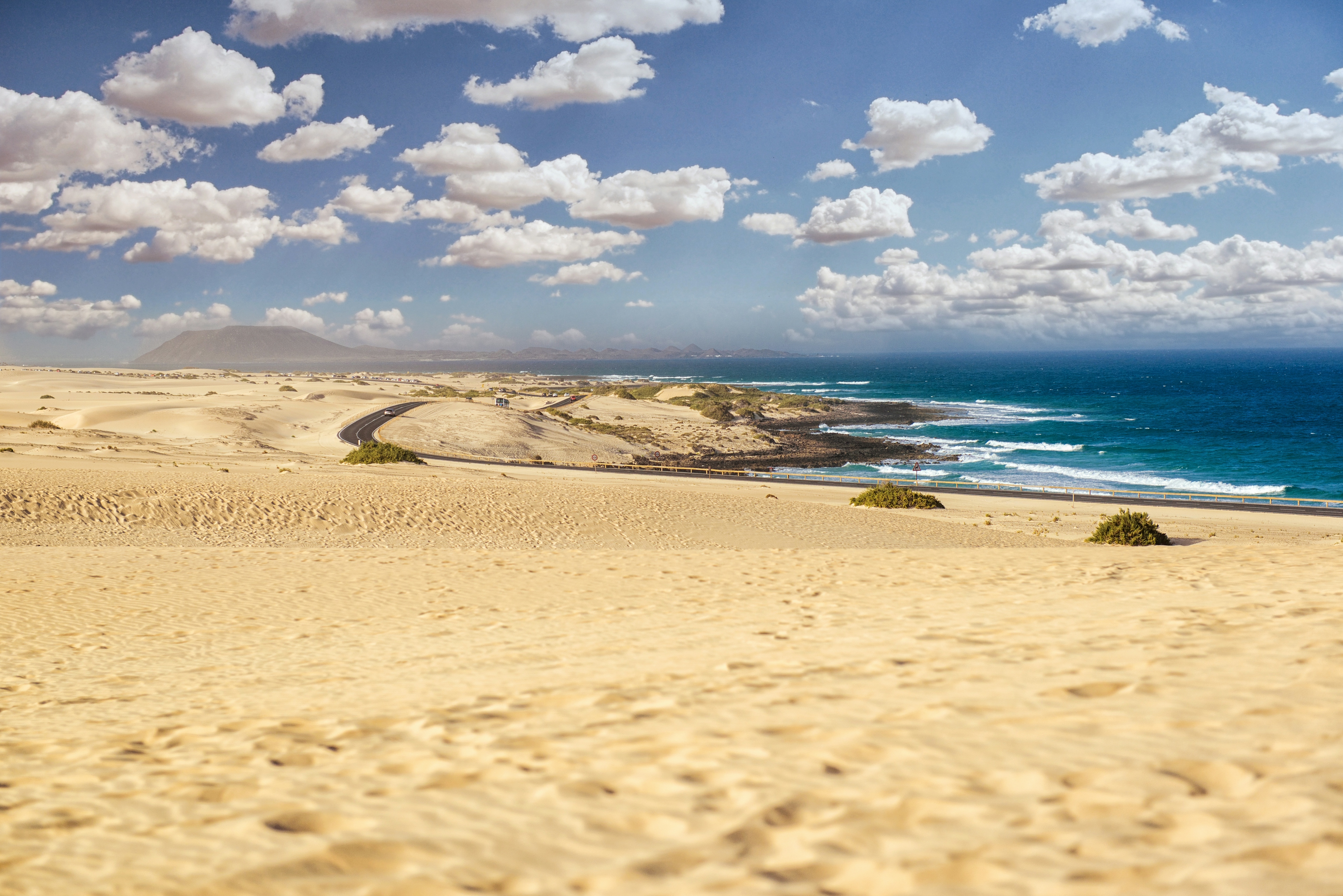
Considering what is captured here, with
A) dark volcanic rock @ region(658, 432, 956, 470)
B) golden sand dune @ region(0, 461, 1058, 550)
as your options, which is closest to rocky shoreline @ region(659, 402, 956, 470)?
dark volcanic rock @ region(658, 432, 956, 470)

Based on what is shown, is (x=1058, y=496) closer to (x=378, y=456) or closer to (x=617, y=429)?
(x=378, y=456)

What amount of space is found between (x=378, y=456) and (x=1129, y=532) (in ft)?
112

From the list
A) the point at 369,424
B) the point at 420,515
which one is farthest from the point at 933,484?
the point at 369,424

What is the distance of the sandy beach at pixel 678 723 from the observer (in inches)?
148

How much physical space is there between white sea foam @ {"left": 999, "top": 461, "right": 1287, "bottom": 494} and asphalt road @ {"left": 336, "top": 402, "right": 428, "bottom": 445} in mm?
48657

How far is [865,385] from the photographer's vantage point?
589ft

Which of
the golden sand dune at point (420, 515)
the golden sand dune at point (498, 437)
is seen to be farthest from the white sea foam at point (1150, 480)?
the golden sand dune at point (498, 437)

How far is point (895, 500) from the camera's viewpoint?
3306cm

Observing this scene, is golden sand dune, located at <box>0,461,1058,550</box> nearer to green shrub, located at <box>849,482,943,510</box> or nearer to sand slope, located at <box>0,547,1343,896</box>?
green shrub, located at <box>849,482,943,510</box>

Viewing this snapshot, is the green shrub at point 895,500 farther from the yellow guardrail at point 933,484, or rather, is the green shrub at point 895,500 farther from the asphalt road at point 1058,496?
the yellow guardrail at point 933,484

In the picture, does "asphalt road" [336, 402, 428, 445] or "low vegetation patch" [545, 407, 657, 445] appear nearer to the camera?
"asphalt road" [336, 402, 428, 445]

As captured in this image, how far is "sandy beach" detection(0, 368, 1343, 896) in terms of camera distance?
3.76 m

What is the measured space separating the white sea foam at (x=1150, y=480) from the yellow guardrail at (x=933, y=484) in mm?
2793

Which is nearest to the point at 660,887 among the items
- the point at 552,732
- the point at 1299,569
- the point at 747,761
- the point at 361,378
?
the point at 747,761
